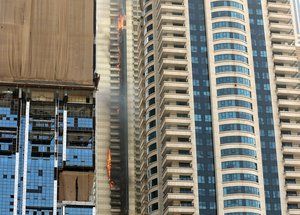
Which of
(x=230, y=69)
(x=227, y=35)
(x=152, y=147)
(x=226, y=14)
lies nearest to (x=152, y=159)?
(x=152, y=147)

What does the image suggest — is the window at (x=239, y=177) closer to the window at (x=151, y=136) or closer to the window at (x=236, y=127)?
the window at (x=236, y=127)

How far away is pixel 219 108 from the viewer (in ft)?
425

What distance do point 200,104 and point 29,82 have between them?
3155 cm

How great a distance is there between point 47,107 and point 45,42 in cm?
1229

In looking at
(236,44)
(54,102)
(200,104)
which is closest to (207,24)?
(236,44)

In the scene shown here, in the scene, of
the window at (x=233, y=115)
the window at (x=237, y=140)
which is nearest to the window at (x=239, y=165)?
the window at (x=237, y=140)

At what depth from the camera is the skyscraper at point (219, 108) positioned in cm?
12438

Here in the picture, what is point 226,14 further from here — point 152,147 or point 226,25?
point 152,147

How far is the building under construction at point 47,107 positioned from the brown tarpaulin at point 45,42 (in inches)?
7.2

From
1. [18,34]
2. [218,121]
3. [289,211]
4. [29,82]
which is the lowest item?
[289,211]

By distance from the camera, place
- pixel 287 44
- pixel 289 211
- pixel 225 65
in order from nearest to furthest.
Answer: pixel 289 211
pixel 225 65
pixel 287 44

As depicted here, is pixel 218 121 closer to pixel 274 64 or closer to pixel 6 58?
pixel 274 64

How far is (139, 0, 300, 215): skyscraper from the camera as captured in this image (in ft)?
408

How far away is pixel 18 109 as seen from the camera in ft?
446
